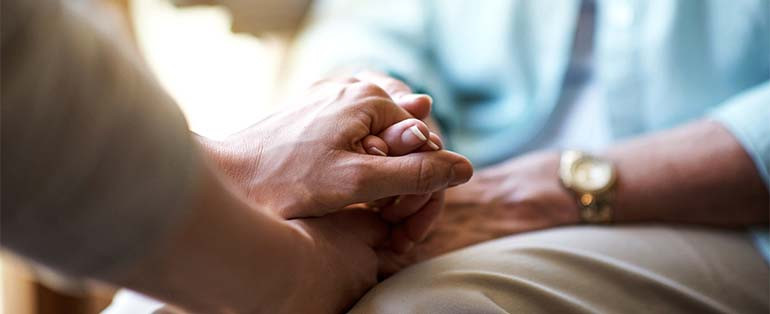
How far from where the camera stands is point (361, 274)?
69 centimetres

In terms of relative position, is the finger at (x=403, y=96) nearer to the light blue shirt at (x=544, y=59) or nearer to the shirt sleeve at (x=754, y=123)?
the light blue shirt at (x=544, y=59)

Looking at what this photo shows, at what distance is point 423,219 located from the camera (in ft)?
2.40

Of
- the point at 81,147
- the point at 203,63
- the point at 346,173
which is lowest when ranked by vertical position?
the point at 203,63

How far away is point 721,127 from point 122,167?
0.69m

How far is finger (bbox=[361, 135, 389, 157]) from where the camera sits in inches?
26.8

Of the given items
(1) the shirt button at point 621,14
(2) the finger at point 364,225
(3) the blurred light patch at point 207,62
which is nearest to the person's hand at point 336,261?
(2) the finger at point 364,225

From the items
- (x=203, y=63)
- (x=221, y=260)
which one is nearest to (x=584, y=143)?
(x=221, y=260)

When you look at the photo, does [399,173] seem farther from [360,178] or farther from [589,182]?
[589,182]

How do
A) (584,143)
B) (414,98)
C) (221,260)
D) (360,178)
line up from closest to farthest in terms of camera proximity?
(221,260), (360,178), (414,98), (584,143)

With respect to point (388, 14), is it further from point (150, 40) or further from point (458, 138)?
point (150, 40)

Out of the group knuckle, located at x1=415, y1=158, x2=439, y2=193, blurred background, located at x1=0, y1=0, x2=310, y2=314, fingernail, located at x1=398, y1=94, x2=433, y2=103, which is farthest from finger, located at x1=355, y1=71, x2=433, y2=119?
blurred background, located at x1=0, y1=0, x2=310, y2=314

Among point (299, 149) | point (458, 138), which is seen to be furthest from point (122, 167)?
point (458, 138)

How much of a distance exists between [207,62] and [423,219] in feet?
2.45

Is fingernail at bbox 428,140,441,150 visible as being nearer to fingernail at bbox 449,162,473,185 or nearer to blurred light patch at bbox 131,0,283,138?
fingernail at bbox 449,162,473,185
